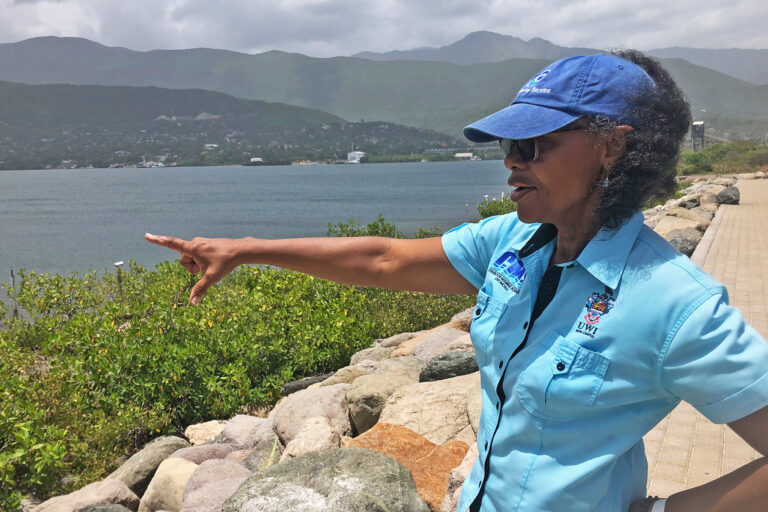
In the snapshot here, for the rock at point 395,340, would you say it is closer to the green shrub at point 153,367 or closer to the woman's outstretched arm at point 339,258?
the green shrub at point 153,367

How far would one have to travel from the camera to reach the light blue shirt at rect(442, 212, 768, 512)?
4.36 feet

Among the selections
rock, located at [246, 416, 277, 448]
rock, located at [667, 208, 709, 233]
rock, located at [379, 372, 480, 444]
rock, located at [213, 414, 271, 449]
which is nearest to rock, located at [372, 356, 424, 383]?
rock, located at [379, 372, 480, 444]

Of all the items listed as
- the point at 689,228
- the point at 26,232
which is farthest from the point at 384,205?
the point at 689,228

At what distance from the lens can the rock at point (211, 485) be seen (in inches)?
169

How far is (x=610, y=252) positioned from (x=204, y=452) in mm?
4664

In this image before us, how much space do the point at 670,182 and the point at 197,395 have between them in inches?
237

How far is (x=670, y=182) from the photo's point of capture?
170 centimetres

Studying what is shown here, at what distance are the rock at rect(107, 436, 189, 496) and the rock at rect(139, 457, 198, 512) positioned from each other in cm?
35

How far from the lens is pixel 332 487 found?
3.22 m

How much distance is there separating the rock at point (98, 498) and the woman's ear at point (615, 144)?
14.4ft

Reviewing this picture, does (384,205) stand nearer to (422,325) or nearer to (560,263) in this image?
(422,325)

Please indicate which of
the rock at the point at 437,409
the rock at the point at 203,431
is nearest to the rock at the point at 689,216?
the rock at the point at 437,409

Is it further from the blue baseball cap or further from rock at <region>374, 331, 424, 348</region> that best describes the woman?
rock at <region>374, 331, 424, 348</region>

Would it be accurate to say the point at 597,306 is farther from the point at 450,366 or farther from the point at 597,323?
the point at 450,366
